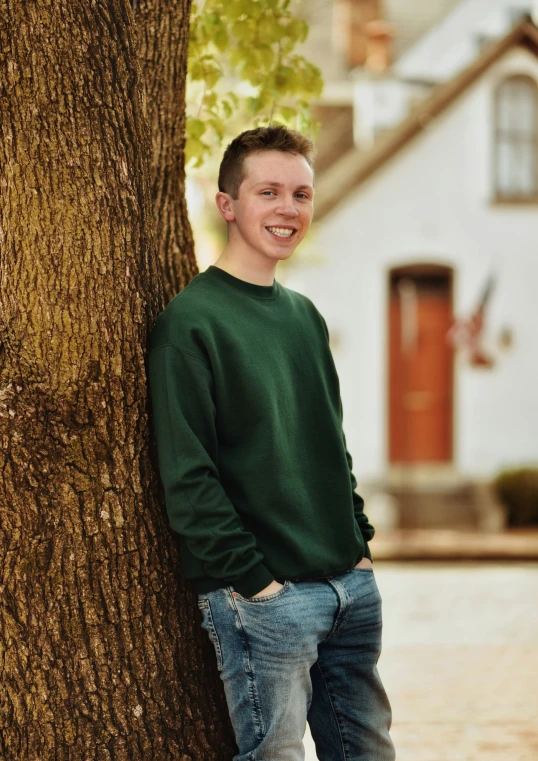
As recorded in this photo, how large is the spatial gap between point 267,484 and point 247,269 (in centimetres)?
61

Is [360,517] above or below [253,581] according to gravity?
above

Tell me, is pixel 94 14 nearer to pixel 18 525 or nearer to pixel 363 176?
pixel 18 525

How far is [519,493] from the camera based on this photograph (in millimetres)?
15070

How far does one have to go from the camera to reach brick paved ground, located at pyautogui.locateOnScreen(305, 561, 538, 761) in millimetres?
4996

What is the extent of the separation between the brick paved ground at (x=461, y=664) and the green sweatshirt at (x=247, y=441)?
2.24m

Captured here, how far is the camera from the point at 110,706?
2.81 m

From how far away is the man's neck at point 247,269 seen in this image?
297cm

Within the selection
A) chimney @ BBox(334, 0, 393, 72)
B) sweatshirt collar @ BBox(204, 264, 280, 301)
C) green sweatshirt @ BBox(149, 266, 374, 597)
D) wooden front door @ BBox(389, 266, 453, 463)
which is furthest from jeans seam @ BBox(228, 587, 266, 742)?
chimney @ BBox(334, 0, 393, 72)

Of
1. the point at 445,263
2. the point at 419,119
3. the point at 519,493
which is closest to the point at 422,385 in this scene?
the point at 445,263

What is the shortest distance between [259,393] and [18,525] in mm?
701

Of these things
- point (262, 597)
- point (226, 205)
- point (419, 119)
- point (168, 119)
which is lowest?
point (262, 597)

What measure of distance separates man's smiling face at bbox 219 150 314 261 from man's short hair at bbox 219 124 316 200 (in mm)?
17

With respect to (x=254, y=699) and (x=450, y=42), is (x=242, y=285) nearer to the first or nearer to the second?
(x=254, y=699)

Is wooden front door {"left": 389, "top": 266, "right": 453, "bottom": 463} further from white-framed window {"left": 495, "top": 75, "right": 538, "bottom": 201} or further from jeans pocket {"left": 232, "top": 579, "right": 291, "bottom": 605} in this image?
jeans pocket {"left": 232, "top": 579, "right": 291, "bottom": 605}
